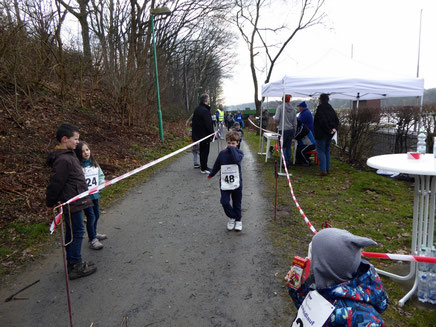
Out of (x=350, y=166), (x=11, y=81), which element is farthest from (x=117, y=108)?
(x=350, y=166)

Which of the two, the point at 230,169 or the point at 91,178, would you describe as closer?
the point at 91,178

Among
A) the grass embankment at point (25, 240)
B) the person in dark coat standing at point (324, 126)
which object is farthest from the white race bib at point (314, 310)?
the person in dark coat standing at point (324, 126)

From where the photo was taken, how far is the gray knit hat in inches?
60.9

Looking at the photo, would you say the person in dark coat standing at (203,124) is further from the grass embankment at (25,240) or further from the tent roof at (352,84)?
the grass embankment at (25,240)

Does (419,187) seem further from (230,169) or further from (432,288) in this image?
(230,169)

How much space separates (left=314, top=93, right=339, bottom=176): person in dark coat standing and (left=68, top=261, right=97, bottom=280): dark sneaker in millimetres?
6384

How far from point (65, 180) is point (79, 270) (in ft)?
3.64

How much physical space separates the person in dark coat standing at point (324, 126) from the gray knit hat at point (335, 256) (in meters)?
6.52

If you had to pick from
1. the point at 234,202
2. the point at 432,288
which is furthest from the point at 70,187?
the point at 432,288

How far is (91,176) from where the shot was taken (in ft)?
12.6

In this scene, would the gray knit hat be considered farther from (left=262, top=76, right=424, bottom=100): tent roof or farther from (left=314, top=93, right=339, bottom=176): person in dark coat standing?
(left=314, top=93, right=339, bottom=176): person in dark coat standing

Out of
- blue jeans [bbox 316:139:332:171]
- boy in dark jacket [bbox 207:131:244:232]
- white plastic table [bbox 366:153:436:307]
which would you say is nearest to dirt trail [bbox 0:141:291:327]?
boy in dark jacket [bbox 207:131:244:232]

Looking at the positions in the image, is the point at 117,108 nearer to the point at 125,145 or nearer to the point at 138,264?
the point at 125,145

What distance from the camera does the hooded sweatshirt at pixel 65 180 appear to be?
3.01m
